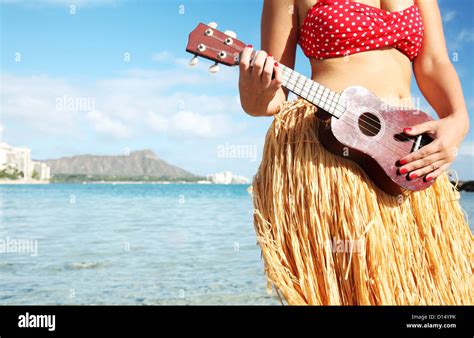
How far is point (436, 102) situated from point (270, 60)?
0.63 metres

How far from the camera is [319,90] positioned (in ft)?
4.76

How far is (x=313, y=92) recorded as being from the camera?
1.45 m

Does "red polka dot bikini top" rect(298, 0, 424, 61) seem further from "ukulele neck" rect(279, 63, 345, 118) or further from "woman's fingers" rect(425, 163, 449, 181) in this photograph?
"woman's fingers" rect(425, 163, 449, 181)

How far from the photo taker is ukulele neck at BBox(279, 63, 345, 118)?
1442 mm

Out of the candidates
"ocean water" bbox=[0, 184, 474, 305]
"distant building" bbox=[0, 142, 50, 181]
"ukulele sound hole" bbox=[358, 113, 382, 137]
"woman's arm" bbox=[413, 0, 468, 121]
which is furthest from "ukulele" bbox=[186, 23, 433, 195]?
"distant building" bbox=[0, 142, 50, 181]

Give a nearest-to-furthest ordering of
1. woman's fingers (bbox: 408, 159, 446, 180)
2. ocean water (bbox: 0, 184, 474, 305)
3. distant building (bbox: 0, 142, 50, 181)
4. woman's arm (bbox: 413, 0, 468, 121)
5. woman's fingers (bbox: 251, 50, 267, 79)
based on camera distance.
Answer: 1. woman's fingers (bbox: 251, 50, 267, 79)
2. woman's fingers (bbox: 408, 159, 446, 180)
3. woman's arm (bbox: 413, 0, 468, 121)
4. ocean water (bbox: 0, 184, 474, 305)
5. distant building (bbox: 0, 142, 50, 181)

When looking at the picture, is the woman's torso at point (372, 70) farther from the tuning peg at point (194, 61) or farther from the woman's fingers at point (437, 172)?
the tuning peg at point (194, 61)

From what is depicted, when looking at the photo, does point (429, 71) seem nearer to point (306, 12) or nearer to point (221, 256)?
point (306, 12)

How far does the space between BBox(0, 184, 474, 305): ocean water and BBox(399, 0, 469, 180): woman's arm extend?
2.73 meters

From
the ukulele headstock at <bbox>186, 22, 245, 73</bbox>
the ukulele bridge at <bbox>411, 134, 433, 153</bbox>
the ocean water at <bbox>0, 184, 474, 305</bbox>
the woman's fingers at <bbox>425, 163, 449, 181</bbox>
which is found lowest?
the ocean water at <bbox>0, 184, 474, 305</bbox>

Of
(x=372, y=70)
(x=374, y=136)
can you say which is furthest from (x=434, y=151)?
(x=372, y=70)

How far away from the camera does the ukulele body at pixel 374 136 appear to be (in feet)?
4.77

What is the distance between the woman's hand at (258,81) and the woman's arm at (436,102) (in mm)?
425
